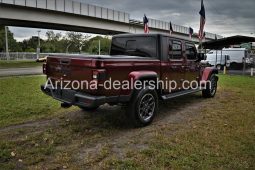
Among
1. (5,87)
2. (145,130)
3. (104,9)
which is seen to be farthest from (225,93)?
(104,9)

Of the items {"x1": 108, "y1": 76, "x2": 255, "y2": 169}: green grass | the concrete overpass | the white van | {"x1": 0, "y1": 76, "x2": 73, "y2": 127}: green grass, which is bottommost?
{"x1": 108, "y1": 76, "x2": 255, "y2": 169}: green grass

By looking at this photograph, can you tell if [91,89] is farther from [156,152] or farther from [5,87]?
[5,87]

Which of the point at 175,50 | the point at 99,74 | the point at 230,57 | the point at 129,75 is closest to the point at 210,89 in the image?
the point at 175,50

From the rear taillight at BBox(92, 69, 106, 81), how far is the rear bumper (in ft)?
1.18

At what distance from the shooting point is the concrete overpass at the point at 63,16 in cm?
2683

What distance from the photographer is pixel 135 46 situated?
6.90 m

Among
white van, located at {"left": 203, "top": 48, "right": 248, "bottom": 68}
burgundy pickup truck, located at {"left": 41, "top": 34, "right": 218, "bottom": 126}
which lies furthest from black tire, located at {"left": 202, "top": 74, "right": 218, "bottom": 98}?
white van, located at {"left": 203, "top": 48, "right": 248, "bottom": 68}

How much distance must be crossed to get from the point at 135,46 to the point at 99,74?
221 centimetres

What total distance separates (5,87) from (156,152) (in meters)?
8.29

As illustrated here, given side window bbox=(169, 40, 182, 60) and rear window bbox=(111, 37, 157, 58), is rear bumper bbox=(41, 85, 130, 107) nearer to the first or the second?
rear window bbox=(111, 37, 157, 58)

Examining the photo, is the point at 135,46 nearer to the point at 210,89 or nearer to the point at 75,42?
the point at 210,89

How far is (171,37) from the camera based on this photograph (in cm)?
691

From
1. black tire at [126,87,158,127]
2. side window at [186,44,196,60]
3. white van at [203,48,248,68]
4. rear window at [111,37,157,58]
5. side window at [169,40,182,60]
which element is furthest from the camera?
white van at [203,48,248,68]

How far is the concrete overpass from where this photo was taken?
26.8 m
